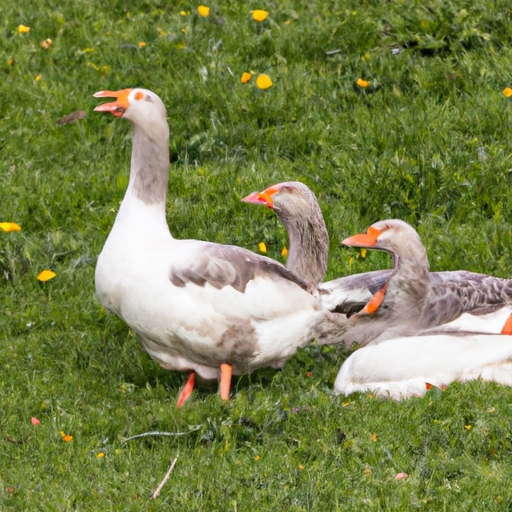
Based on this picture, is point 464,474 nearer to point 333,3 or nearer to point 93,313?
point 93,313

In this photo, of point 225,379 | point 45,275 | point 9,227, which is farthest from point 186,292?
point 9,227

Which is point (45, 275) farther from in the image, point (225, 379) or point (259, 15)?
point (259, 15)

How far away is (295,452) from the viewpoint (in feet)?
17.6

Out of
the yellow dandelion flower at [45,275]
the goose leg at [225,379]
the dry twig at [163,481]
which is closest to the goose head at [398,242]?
the goose leg at [225,379]

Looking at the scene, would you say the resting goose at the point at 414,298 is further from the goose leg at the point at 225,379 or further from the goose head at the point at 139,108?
the goose head at the point at 139,108

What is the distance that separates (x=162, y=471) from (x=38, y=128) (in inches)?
185

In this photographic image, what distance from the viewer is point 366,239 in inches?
259

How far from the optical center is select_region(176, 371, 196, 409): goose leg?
6.16 m

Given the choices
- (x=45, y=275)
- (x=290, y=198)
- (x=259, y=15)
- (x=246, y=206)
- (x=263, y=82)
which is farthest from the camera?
(x=259, y=15)

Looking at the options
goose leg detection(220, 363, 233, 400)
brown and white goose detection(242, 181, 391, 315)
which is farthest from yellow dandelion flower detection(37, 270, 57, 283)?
goose leg detection(220, 363, 233, 400)

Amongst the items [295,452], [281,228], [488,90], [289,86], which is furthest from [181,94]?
[295,452]

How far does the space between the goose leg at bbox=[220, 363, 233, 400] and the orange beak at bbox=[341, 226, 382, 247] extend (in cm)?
107

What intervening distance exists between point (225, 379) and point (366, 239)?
1.26 m

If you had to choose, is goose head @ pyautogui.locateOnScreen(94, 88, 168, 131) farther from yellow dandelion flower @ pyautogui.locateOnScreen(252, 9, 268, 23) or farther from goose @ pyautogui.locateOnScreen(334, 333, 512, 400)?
yellow dandelion flower @ pyautogui.locateOnScreen(252, 9, 268, 23)
